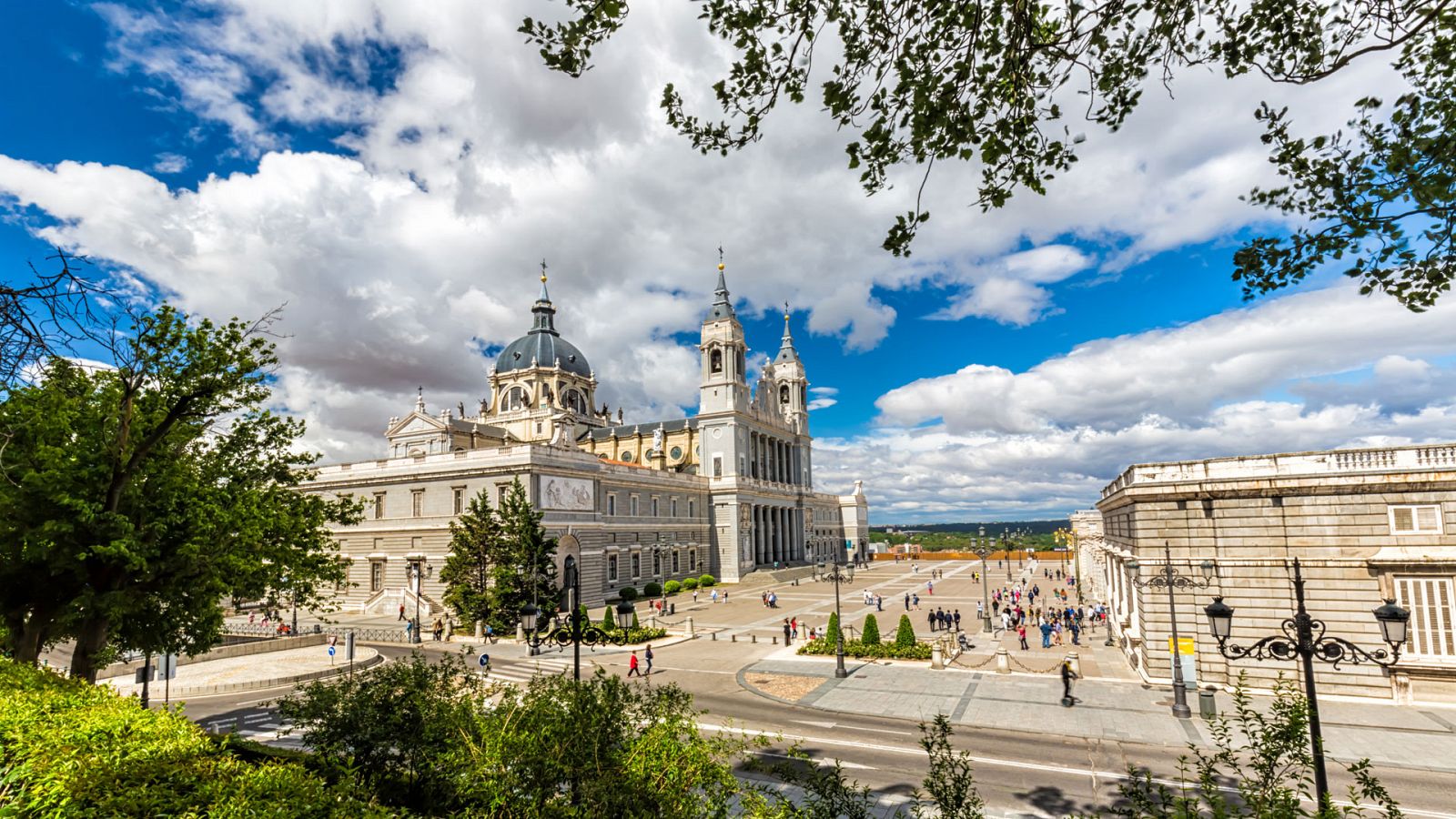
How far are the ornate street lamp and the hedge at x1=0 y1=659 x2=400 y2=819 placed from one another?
21308mm

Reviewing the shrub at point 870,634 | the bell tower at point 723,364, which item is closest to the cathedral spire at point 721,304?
the bell tower at point 723,364

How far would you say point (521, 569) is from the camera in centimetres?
3438

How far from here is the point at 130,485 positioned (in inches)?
565

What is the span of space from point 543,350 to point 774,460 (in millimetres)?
29513

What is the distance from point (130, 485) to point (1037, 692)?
25.0 metres

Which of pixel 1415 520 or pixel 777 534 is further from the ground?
pixel 1415 520

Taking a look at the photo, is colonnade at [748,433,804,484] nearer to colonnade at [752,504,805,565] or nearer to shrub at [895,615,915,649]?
colonnade at [752,504,805,565]

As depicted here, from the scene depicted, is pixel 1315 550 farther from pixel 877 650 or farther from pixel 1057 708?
pixel 877 650

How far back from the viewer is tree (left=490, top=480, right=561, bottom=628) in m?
33.8

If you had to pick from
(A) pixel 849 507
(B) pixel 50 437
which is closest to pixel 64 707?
(B) pixel 50 437

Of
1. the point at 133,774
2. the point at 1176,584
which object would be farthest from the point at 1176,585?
the point at 133,774

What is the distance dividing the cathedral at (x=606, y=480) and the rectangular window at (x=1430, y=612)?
1504 inches

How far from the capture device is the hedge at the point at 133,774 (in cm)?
574

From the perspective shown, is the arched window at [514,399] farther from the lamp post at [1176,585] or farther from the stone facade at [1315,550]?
the lamp post at [1176,585]
